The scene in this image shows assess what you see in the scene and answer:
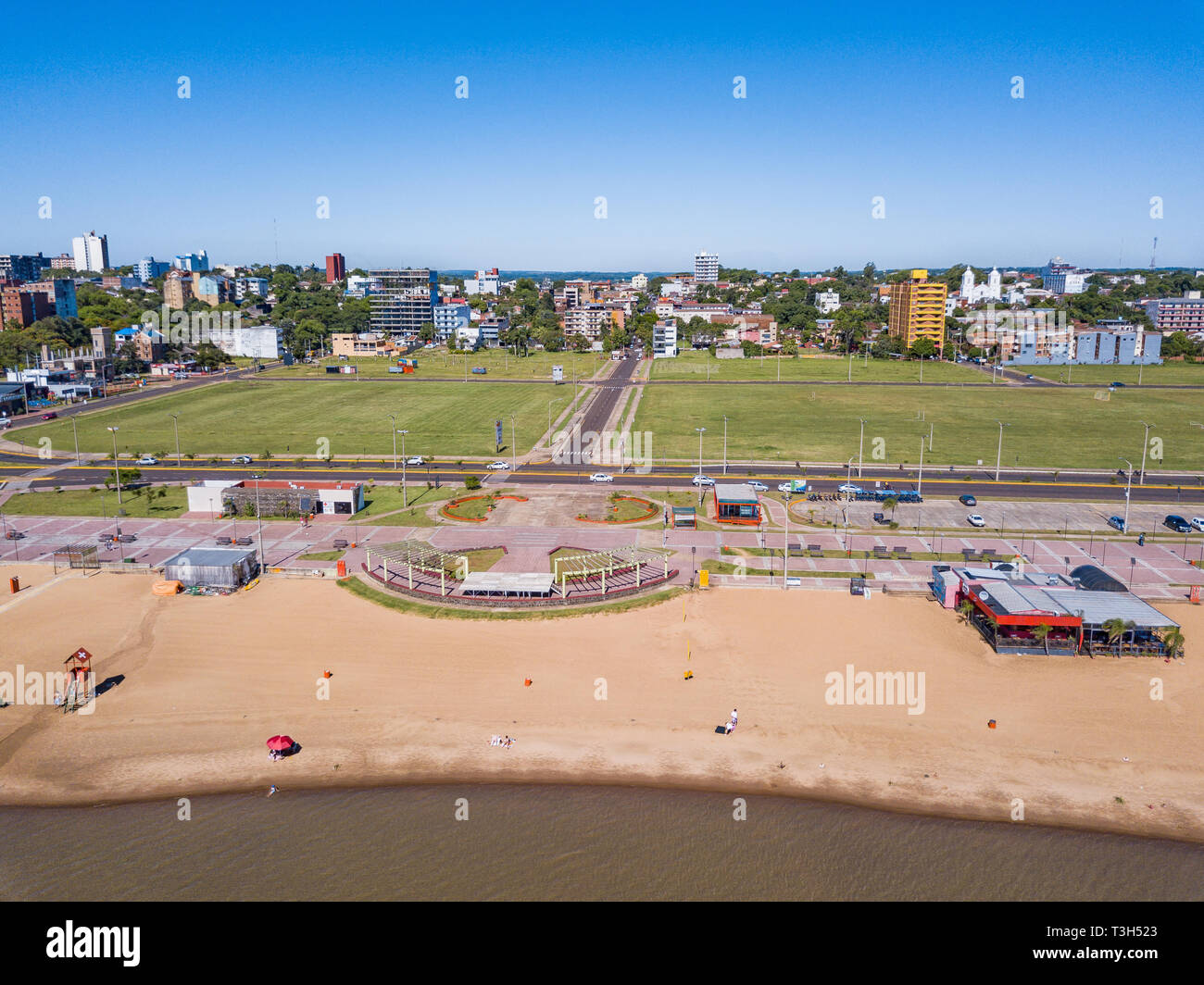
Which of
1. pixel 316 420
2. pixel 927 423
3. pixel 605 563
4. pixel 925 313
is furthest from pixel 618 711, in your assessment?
pixel 925 313

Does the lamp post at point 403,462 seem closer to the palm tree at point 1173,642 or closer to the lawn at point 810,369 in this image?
the palm tree at point 1173,642

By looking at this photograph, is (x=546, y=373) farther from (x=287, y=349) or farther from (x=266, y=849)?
(x=266, y=849)

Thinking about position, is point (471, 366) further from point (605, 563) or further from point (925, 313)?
point (605, 563)

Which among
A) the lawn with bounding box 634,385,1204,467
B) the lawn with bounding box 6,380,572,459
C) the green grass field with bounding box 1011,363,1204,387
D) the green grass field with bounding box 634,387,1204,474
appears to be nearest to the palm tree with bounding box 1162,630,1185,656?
the lawn with bounding box 634,385,1204,467

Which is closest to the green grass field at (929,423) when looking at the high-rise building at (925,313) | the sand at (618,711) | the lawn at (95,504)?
the sand at (618,711)

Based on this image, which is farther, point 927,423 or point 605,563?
point 927,423

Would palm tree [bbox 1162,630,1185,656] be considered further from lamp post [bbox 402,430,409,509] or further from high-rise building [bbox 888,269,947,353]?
high-rise building [bbox 888,269,947,353]
